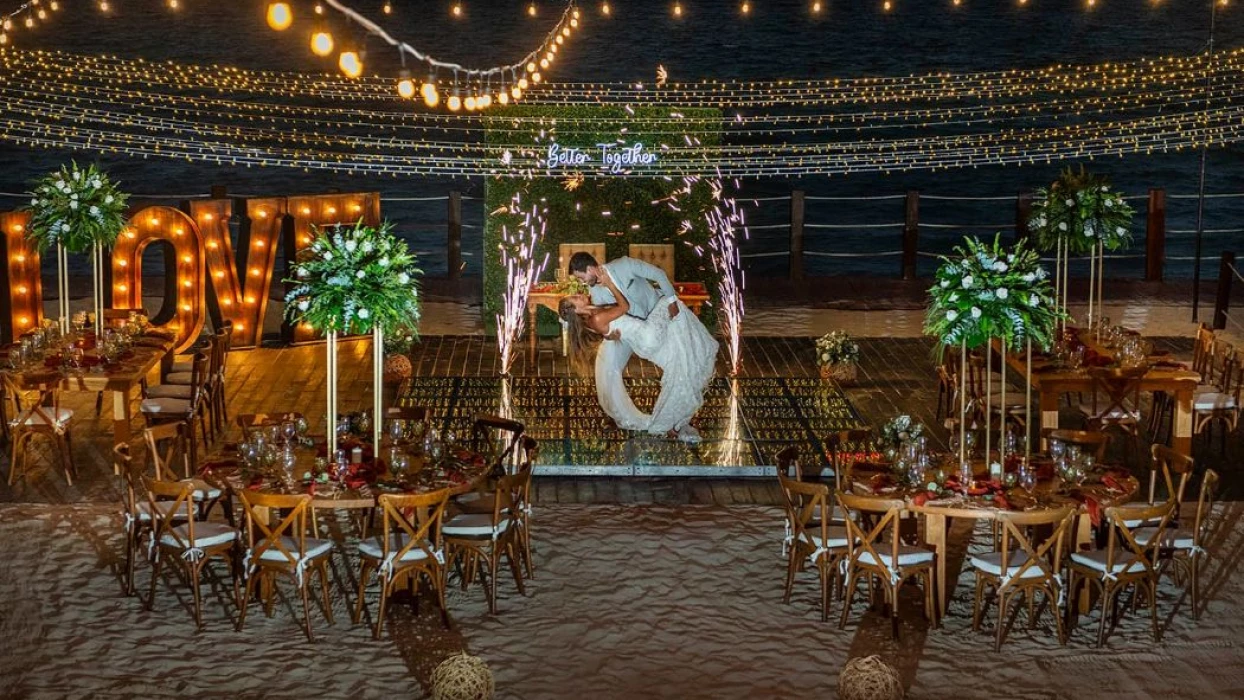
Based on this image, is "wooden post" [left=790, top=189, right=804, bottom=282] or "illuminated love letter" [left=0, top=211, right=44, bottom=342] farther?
"wooden post" [left=790, top=189, right=804, bottom=282]

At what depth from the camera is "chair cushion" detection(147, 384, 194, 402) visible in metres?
11.6

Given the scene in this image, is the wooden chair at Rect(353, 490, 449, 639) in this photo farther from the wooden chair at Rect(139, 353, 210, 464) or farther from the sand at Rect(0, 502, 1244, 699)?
the wooden chair at Rect(139, 353, 210, 464)

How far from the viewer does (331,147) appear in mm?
32656

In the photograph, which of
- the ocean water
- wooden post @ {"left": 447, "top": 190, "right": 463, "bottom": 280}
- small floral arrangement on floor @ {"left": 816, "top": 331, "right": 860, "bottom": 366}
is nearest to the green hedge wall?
small floral arrangement on floor @ {"left": 816, "top": 331, "right": 860, "bottom": 366}

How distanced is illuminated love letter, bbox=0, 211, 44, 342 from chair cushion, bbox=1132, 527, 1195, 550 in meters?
8.79

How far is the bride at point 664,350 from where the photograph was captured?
37.1ft

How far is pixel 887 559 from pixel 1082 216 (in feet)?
14.9

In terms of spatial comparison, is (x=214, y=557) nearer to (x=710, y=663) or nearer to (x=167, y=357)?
(x=710, y=663)

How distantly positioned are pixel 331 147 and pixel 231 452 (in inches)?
966

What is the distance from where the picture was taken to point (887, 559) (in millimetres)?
8203

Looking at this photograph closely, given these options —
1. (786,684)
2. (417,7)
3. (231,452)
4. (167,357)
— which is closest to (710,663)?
(786,684)

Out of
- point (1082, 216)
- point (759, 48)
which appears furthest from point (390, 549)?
point (759, 48)

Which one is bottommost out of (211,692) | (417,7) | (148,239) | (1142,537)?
(211,692)

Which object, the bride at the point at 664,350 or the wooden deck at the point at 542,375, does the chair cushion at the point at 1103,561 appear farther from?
the bride at the point at 664,350
